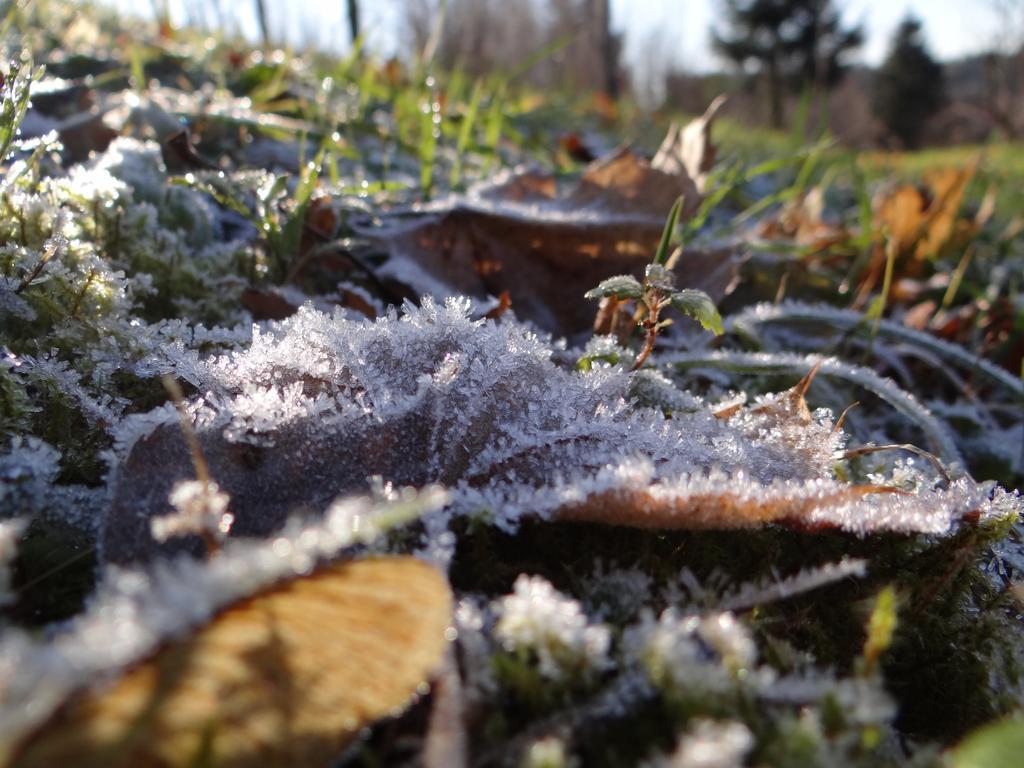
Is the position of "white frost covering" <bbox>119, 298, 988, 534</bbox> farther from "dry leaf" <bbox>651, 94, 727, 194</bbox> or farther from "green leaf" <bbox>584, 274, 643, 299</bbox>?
"dry leaf" <bbox>651, 94, 727, 194</bbox>

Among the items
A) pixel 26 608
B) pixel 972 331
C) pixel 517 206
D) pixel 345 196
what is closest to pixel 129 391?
pixel 26 608

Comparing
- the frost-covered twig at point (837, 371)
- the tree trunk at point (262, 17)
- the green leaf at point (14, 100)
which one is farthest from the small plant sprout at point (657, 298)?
the tree trunk at point (262, 17)

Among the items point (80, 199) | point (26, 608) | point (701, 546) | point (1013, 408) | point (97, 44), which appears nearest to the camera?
point (26, 608)

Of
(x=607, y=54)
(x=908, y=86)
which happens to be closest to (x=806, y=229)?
(x=607, y=54)

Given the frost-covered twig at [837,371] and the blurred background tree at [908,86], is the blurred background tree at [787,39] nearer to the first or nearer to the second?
the blurred background tree at [908,86]

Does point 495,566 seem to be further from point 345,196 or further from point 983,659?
point 345,196

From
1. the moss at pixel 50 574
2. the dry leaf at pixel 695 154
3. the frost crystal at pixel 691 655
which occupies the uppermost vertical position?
the dry leaf at pixel 695 154
